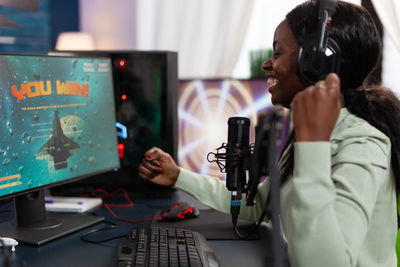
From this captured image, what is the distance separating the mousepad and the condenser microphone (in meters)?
0.16

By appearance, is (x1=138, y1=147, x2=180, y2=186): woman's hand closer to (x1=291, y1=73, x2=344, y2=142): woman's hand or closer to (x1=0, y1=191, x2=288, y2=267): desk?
(x1=0, y1=191, x2=288, y2=267): desk

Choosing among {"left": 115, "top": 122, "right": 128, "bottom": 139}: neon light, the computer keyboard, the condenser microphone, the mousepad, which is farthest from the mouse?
{"left": 115, "top": 122, "right": 128, "bottom": 139}: neon light

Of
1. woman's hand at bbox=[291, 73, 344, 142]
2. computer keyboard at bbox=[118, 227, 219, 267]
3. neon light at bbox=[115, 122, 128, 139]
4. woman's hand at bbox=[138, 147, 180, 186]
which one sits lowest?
computer keyboard at bbox=[118, 227, 219, 267]

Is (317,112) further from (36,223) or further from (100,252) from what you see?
(36,223)

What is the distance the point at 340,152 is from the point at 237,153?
9.5 inches

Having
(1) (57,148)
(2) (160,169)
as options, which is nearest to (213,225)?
(2) (160,169)

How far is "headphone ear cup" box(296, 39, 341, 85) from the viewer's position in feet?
2.95

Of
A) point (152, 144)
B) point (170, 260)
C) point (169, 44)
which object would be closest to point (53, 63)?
point (152, 144)

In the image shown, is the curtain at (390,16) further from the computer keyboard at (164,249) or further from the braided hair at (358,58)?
the computer keyboard at (164,249)

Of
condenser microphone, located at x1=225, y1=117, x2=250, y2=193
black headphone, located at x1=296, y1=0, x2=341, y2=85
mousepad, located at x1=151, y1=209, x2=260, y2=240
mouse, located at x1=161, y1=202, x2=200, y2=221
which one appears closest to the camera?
black headphone, located at x1=296, y1=0, x2=341, y2=85

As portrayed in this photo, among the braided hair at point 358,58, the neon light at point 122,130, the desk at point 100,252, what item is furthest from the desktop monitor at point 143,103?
the braided hair at point 358,58

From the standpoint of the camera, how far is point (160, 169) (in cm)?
130

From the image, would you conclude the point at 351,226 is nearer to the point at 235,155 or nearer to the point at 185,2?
the point at 235,155

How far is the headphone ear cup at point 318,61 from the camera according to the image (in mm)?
898
